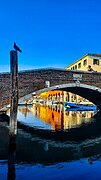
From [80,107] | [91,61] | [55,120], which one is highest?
[91,61]

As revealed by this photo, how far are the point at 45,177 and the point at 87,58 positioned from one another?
40.6 m

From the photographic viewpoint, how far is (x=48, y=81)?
82.2 feet

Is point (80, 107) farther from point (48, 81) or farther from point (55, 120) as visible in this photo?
point (48, 81)

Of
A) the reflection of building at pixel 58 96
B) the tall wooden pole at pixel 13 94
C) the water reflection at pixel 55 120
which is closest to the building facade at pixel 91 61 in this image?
the reflection of building at pixel 58 96

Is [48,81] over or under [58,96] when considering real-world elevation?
over

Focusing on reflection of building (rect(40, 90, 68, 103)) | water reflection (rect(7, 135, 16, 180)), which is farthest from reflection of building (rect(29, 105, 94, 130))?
reflection of building (rect(40, 90, 68, 103))

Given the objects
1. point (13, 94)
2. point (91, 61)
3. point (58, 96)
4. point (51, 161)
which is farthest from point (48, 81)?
point (58, 96)

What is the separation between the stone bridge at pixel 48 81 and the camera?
22.5m

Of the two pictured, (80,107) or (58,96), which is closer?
(80,107)

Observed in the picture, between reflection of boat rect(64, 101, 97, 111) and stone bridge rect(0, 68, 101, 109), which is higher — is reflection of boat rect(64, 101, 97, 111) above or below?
below

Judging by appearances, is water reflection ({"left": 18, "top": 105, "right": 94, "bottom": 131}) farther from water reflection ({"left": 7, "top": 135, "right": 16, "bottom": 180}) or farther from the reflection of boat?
water reflection ({"left": 7, "top": 135, "right": 16, "bottom": 180})

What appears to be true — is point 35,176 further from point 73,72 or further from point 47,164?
point 73,72

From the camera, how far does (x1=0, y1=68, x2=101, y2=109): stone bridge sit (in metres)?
22.5

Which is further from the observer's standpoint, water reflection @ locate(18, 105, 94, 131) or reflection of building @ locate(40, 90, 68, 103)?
reflection of building @ locate(40, 90, 68, 103)
